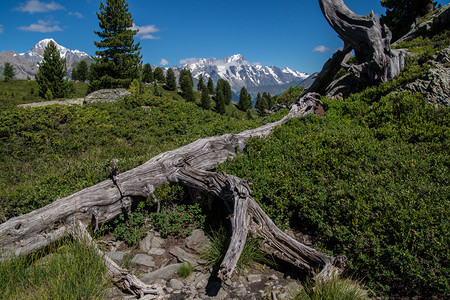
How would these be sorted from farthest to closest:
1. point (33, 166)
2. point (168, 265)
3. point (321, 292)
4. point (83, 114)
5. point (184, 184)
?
1. point (83, 114)
2. point (33, 166)
3. point (184, 184)
4. point (168, 265)
5. point (321, 292)

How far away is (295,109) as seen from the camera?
40.5 ft

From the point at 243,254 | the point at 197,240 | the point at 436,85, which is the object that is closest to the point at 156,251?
the point at 197,240

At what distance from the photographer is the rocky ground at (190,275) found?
4.72 meters

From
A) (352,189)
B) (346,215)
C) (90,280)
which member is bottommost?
(90,280)

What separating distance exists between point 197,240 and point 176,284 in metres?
1.44

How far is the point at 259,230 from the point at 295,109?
26.8 feet

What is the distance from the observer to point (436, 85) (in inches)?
399

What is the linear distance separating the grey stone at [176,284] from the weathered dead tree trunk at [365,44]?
41.8 ft

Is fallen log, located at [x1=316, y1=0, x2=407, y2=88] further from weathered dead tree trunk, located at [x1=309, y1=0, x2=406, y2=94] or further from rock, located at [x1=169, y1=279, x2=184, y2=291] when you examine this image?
rock, located at [x1=169, y1=279, x2=184, y2=291]

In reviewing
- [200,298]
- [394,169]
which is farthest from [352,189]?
[200,298]

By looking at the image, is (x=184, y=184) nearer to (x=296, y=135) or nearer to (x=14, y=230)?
(x=14, y=230)

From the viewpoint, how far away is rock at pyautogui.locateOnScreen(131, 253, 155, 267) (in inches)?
225

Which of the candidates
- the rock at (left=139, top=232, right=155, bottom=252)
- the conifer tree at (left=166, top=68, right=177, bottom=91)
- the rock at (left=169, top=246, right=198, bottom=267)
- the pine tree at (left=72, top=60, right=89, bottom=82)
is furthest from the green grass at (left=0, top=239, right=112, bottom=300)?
the pine tree at (left=72, top=60, right=89, bottom=82)

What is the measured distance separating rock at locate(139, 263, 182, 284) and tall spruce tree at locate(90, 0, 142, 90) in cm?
4123
